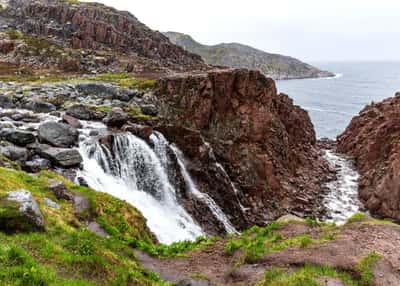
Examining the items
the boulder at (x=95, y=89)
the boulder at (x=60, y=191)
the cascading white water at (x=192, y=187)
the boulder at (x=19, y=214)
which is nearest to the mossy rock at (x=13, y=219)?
the boulder at (x=19, y=214)

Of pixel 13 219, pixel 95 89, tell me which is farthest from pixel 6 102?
pixel 13 219

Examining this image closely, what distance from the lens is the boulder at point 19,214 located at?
11.8 m

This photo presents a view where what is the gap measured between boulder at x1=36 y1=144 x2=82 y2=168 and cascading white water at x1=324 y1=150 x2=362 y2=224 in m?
28.9

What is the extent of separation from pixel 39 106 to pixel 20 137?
10501mm

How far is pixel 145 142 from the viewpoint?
109 ft

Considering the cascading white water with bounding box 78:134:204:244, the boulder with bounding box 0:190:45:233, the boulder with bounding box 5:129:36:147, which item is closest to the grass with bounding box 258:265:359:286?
the boulder with bounding box 0:190:45:233

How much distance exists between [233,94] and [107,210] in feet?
103

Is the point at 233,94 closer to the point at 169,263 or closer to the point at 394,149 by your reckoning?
the point at 394,149

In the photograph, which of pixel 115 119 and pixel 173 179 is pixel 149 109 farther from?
pixel 173 179

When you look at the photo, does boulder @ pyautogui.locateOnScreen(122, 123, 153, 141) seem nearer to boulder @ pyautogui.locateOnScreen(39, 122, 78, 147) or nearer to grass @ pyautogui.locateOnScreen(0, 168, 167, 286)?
boulder @ pyautogui.locateOnScreen(39, 122, 78, 147)

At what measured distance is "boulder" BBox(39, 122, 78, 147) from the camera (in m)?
27.7

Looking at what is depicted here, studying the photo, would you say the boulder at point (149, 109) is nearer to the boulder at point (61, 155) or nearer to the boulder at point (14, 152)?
the boulder at point (61, 155)

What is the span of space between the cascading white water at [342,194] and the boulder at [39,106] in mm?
32799

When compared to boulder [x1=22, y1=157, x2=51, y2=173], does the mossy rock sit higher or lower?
higher
